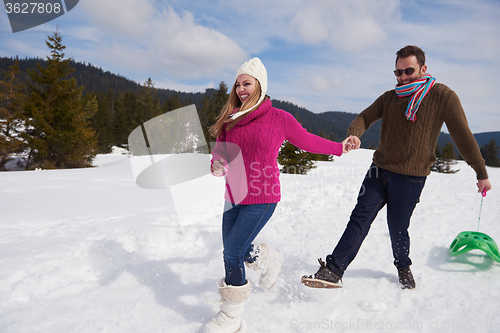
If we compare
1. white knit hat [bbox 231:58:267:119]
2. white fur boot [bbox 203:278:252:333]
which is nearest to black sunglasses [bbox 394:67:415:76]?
white knit hat [bbox 231:58:267:119]

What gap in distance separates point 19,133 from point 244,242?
2557 cm

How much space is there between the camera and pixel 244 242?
88.4 inches

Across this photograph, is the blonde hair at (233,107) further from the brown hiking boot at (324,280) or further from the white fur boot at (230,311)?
the brown hiking boot at (324,280)

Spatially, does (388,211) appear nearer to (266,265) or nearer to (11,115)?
(266,265)

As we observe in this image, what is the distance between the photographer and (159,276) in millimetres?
3117

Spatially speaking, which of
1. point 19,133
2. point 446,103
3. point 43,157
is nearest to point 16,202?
point 446,103

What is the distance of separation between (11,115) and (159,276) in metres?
24.6

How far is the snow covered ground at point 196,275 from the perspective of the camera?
2.34 meters

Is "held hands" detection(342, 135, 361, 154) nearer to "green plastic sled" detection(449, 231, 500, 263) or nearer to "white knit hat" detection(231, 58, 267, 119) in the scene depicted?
"white knit hat" detection(231, 58, 267, 119)

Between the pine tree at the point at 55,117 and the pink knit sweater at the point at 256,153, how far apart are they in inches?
869

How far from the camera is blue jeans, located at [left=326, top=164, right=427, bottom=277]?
2.75 m

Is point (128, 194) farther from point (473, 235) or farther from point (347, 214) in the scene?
point (473, 235)

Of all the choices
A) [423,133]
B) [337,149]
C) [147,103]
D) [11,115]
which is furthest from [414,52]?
[147,103]

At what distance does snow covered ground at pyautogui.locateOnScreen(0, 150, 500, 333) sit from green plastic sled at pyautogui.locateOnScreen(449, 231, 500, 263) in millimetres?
124
